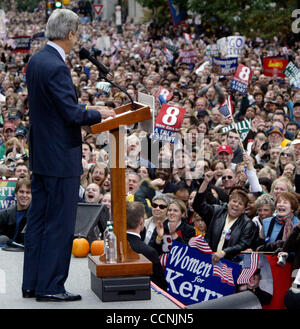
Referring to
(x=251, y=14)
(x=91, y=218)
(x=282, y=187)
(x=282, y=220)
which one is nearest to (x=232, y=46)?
(x=251, y=14)

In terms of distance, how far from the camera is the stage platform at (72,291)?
A: 4871mm

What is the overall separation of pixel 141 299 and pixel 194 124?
928 centimetres

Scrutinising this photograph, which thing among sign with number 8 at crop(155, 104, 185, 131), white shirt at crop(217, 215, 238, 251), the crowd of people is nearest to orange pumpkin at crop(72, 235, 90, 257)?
the crowd of people

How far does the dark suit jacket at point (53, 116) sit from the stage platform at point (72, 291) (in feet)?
2.75

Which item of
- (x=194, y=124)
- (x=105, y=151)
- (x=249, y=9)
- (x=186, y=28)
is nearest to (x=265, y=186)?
(x=105, y=151)

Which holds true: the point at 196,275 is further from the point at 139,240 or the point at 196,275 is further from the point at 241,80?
the point at 241,80

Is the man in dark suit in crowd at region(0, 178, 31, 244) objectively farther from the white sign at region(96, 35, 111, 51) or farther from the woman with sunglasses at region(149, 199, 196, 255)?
the white sign at region(96, 35, 111, 51)

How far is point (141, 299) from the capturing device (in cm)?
506

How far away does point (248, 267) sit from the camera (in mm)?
7145

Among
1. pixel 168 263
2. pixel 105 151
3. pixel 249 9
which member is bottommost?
pixel 168 263

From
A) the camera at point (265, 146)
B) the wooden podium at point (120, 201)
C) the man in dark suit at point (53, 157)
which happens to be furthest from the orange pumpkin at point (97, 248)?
the camera at point (265, 146)

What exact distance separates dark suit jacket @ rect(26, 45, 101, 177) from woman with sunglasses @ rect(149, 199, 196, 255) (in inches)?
111

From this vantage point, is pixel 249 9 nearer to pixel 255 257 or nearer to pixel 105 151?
pixel 105 151

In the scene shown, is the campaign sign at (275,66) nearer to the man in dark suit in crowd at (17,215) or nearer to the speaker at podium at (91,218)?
the man in dark suit in crowd at (17,215)
